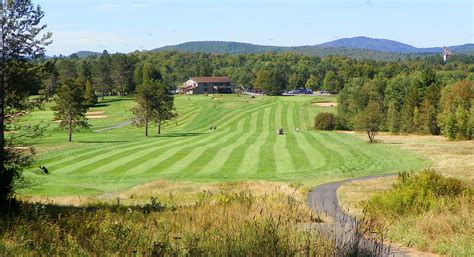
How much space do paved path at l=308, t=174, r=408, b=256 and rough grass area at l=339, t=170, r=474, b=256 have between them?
438 mm

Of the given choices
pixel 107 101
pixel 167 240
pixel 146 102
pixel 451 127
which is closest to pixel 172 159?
pixel 146 102

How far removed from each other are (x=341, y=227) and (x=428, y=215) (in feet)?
17.7

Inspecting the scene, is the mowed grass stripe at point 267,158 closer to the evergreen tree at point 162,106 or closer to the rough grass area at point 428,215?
the evergreen tree at point 162,106

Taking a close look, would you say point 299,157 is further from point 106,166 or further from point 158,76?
point 158,76

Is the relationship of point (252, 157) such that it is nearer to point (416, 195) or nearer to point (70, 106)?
point (70, 106)

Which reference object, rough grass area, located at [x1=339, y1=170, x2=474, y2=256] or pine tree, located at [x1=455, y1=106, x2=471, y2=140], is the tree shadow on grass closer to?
pine tree, located at [x1=455, y1=106, x2=471, y2=140]

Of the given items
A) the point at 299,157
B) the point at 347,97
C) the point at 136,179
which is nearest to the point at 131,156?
the point at 136,179

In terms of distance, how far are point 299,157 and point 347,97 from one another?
217ft

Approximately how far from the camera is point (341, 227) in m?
7.01

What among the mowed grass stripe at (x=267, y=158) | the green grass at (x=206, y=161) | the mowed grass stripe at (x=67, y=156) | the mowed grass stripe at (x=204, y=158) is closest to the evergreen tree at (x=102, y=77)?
the green grass at (x=206, y=161)

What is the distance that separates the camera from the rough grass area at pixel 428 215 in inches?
368

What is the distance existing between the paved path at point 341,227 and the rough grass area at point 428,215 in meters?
0.44

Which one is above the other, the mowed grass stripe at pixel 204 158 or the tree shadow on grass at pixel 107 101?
the tree shadow on grass at pixel 107 101

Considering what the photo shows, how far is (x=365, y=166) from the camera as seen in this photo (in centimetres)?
5553
